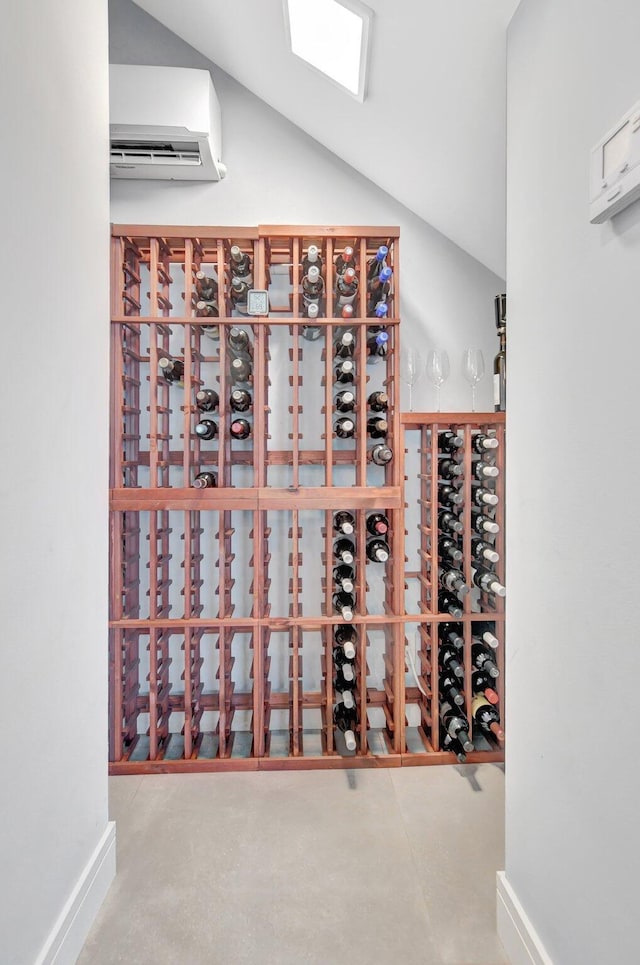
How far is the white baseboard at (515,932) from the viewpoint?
0.96m

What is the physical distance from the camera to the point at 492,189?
5.49 ft

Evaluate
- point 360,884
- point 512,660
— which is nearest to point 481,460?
point 512,660

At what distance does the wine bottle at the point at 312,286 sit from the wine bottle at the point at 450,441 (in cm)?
71

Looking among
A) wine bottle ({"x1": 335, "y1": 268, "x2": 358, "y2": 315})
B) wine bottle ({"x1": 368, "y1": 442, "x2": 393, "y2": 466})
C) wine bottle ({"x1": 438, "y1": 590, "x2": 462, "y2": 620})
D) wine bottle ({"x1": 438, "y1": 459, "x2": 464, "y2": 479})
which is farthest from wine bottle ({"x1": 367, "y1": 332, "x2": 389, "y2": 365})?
wine bottle ({"x1": 438, "y1": 590, "x2": 462, "y2": 620})

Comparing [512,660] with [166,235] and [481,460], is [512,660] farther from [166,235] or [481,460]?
[166,235]

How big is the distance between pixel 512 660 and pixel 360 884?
76cm

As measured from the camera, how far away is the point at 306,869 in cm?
132

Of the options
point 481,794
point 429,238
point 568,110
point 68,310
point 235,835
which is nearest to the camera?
point 568,110

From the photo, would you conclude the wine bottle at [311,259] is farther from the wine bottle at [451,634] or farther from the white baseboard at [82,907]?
the white baseboard at [82,907]

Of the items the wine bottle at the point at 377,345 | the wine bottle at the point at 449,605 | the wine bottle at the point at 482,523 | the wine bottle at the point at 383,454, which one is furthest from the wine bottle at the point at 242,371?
the wine bottle at the point at 449,605

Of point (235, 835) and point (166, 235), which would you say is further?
point (166, 235)

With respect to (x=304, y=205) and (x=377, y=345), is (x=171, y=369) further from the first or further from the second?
(x=304, y=205)

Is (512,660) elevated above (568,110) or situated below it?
below

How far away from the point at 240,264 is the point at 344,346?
0.51 metres
